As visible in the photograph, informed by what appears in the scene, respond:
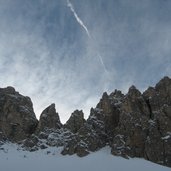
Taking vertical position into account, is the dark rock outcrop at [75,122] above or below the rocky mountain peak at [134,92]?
below

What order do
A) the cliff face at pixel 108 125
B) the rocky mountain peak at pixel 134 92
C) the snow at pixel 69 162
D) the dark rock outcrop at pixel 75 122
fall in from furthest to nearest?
1. the dark rock outcrop at pixel 75 122
2. the rocky mountain peak at pixel 134 92
3. the cliff face at pixel 108 125
4. the snow at pixel 69 162

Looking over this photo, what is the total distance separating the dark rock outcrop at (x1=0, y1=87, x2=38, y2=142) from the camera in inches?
3310

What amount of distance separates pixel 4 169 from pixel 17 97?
1221 inches

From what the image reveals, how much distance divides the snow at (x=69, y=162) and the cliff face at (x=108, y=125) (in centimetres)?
199

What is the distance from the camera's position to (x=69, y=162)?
67.4 metres

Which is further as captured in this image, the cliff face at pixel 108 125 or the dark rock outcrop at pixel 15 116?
the dark rock outcrop at pixel 15 116

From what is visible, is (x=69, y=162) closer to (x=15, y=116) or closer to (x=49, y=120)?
(x=49, y=120)

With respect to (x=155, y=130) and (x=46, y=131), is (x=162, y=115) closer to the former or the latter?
(x=155, y=130)

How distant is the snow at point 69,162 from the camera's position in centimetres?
6294

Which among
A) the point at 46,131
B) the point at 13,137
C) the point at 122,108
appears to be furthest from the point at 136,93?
the point at 13,137

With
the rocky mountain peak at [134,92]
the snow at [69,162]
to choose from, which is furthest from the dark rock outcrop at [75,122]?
the rocky mountain peak at [134,92]

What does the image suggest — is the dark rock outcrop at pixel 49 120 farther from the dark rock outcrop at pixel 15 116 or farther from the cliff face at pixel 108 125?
the dark rock outcrop at pixel 15 116

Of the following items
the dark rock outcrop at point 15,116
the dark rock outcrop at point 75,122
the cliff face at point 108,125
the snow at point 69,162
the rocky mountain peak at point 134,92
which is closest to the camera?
the snow at point 69,162

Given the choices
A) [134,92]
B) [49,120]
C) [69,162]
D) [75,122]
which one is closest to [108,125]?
[134,92]
